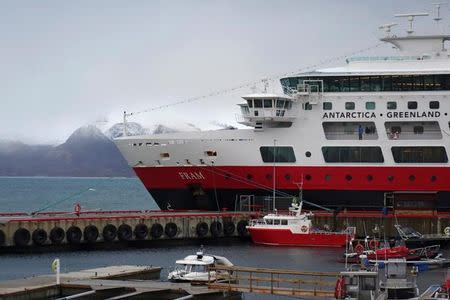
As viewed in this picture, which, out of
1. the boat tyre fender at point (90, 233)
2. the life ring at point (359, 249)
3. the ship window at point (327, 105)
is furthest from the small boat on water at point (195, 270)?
the ship window at point (327, 105)

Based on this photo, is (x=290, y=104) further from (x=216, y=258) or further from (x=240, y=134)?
(x=216, y=258)

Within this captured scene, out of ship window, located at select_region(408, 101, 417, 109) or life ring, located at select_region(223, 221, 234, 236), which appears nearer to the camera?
life ring, located at select_region(223, 221, 234, 236)

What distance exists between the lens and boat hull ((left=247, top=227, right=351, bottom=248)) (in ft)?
204

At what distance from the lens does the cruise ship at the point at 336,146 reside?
66.7 metres

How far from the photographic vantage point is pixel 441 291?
127ft

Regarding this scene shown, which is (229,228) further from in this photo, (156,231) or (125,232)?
(125,232)

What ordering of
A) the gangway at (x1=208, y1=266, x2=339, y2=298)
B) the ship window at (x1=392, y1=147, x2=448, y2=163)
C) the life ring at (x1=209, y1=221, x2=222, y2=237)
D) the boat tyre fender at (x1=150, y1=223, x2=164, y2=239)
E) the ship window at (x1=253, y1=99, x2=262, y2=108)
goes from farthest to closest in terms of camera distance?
the ship window at (x1=253, y1=99, x2=262, y2=108) → the ship window at (x1=392, y1=147, x2=448, y2=163) → the life ring at (x1=209, y1=221, x2=222, y2=237) → the boat tyre fender at (x1=150, y1=223, x2=164, y2=239) → the gangway at (x1=208, y1=266, x2=339, y2=298)

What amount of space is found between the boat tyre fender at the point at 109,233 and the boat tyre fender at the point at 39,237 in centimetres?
372

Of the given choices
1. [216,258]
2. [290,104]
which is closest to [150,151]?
[290,104]

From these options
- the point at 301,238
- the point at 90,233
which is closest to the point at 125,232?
the point at 90,233

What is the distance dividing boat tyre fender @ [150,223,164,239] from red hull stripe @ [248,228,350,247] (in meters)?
5.49

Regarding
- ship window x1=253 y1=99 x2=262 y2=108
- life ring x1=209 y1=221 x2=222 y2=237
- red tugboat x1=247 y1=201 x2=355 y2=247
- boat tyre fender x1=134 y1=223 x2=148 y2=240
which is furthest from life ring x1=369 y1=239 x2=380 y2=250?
boat tyre fender x1=134 y1=223 x2=148 y2=240

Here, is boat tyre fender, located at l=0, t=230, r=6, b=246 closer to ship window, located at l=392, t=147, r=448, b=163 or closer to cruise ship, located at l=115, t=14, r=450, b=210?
cruise ship, located at l=115, t=14, r=450, b=210

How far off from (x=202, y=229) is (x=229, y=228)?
70.3 inches
